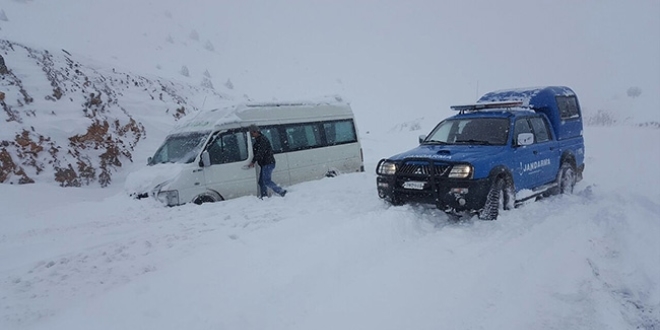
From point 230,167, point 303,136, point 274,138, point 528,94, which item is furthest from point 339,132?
point 528,94

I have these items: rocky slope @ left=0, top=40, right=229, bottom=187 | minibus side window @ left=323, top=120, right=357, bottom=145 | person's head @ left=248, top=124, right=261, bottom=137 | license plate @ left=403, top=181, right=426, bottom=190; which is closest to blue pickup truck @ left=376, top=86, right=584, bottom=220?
license plate @ left=403, top=181, right=426, bottom=190

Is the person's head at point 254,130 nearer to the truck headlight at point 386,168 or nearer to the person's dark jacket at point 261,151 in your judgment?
the person's dark jacket at point 261,151

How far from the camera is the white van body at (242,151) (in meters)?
7.88

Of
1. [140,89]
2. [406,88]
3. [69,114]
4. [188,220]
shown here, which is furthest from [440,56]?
[188,220]

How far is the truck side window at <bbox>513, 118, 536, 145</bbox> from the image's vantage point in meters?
7.30

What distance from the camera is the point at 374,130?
28703mm

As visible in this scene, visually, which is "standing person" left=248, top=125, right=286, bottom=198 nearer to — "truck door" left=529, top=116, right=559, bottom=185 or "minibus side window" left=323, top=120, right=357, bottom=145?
"minibus side window" left=323, top=120, right=357, bottom=145

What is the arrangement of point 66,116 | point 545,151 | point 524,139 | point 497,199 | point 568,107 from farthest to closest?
1. point 66,116
2. point 568,107
3. point 545,151
4. point 524,139
5. point 497,199

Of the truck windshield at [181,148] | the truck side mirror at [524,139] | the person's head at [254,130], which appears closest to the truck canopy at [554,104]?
the truck side mirror at [524,139]

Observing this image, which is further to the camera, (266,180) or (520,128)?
(266,180)

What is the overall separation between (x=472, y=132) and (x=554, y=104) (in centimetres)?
276

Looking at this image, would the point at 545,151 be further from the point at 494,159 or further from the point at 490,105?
the point at 494,159

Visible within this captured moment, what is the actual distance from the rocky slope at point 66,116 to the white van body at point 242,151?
384 centimetres

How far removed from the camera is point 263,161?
28.2 ft
